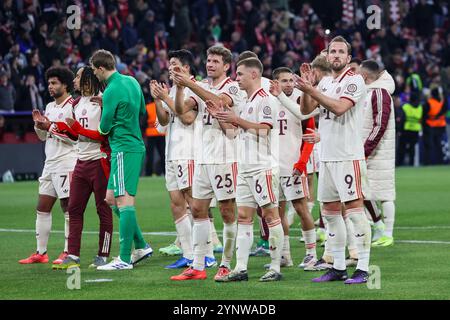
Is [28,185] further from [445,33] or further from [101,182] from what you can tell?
[445,33]

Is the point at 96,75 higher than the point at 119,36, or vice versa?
the point at 119,36

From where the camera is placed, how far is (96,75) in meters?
12.6

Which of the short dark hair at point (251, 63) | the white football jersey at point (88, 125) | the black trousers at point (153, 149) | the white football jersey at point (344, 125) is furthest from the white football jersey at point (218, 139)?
the black trousers at point (153, 149)

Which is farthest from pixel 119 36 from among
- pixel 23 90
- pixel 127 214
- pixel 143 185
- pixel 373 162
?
pixel 127 214

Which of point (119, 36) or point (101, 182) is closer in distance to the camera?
point (101, 182)

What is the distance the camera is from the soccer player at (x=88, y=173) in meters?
12.8

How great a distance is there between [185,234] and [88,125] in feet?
5.65

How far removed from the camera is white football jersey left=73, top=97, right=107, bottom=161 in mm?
12922

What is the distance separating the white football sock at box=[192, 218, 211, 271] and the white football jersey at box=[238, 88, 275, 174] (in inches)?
30.6

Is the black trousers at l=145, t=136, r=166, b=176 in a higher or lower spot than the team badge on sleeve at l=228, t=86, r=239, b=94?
lower

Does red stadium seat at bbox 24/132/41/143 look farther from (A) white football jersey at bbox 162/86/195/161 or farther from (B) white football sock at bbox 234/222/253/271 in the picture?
(B) white football sock at bbox 234/222/253/271

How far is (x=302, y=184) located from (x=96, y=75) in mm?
2748

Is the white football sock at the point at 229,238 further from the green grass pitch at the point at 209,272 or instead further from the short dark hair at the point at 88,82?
the short dark hair at the point at 88,82

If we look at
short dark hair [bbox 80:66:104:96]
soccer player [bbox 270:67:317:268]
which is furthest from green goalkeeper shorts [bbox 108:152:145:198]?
soccer player [bbox 270:67:317:268]
